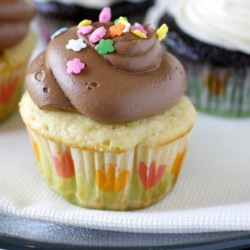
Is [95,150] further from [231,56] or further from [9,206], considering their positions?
[231,56]

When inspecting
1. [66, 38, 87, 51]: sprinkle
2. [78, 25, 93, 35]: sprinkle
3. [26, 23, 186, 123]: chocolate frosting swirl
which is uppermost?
[78, 25, 93, 35]: sprinkle

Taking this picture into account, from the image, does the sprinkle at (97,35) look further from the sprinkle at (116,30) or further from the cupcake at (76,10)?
the cupcake at (76,10)

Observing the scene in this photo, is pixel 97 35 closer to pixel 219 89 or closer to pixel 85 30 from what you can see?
pixel 85 30

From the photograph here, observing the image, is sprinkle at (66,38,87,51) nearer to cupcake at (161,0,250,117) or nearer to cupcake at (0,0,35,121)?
cupcake at (0,0,35,121)

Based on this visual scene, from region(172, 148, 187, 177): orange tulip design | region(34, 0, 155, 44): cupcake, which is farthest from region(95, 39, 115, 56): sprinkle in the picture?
region(34, 0, 155, 44): cupcake

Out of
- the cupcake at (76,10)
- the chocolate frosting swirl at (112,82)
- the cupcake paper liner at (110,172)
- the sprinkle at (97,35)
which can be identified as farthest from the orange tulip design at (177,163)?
the cupcake at (76,10)

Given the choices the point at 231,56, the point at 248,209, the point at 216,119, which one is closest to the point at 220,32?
the point at 231,56
